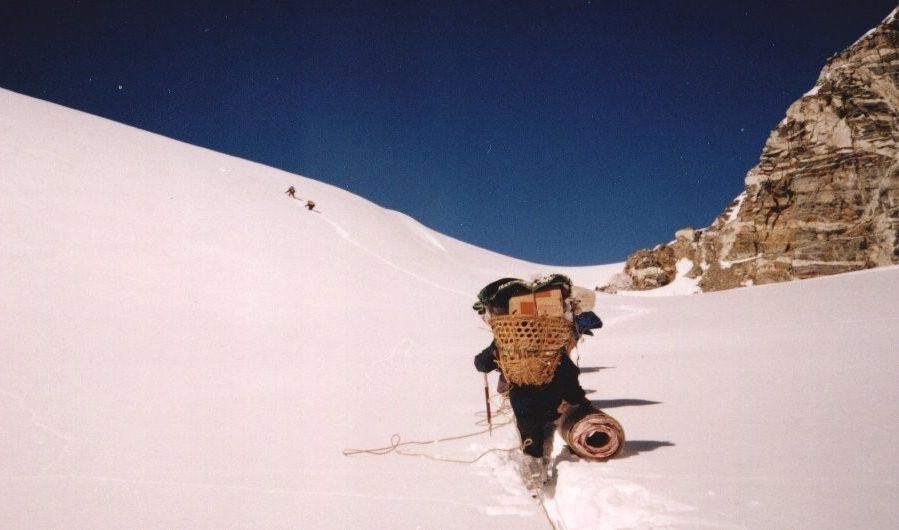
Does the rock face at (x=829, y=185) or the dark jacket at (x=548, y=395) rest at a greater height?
the rock face at (x=829, y=185)

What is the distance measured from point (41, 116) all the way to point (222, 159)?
21.3 feet

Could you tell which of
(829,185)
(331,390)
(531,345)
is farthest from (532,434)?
(829,185)

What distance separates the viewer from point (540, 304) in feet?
8.01

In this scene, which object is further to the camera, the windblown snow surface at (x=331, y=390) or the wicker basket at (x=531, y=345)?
the wicker basket at (x=531, y=345)

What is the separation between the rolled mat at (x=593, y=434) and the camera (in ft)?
7.80

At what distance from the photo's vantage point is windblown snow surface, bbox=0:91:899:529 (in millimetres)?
1962

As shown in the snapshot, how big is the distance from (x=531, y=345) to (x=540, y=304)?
0.26 metres

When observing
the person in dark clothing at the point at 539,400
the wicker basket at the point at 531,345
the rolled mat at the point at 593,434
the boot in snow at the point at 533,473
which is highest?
the wicker basket at the point at 531,345

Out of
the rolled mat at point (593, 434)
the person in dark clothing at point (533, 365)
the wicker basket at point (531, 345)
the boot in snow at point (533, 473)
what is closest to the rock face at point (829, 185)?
the rolled mat at point (593, 434)

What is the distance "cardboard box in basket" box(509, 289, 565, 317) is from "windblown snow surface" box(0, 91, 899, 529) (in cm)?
85

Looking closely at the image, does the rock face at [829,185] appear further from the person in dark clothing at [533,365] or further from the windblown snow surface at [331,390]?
the person in dark clothing at [533,365]

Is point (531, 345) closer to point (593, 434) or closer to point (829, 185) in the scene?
point (593, 434)

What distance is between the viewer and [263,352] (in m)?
6.60

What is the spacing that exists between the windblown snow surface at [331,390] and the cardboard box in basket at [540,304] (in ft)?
2.79
